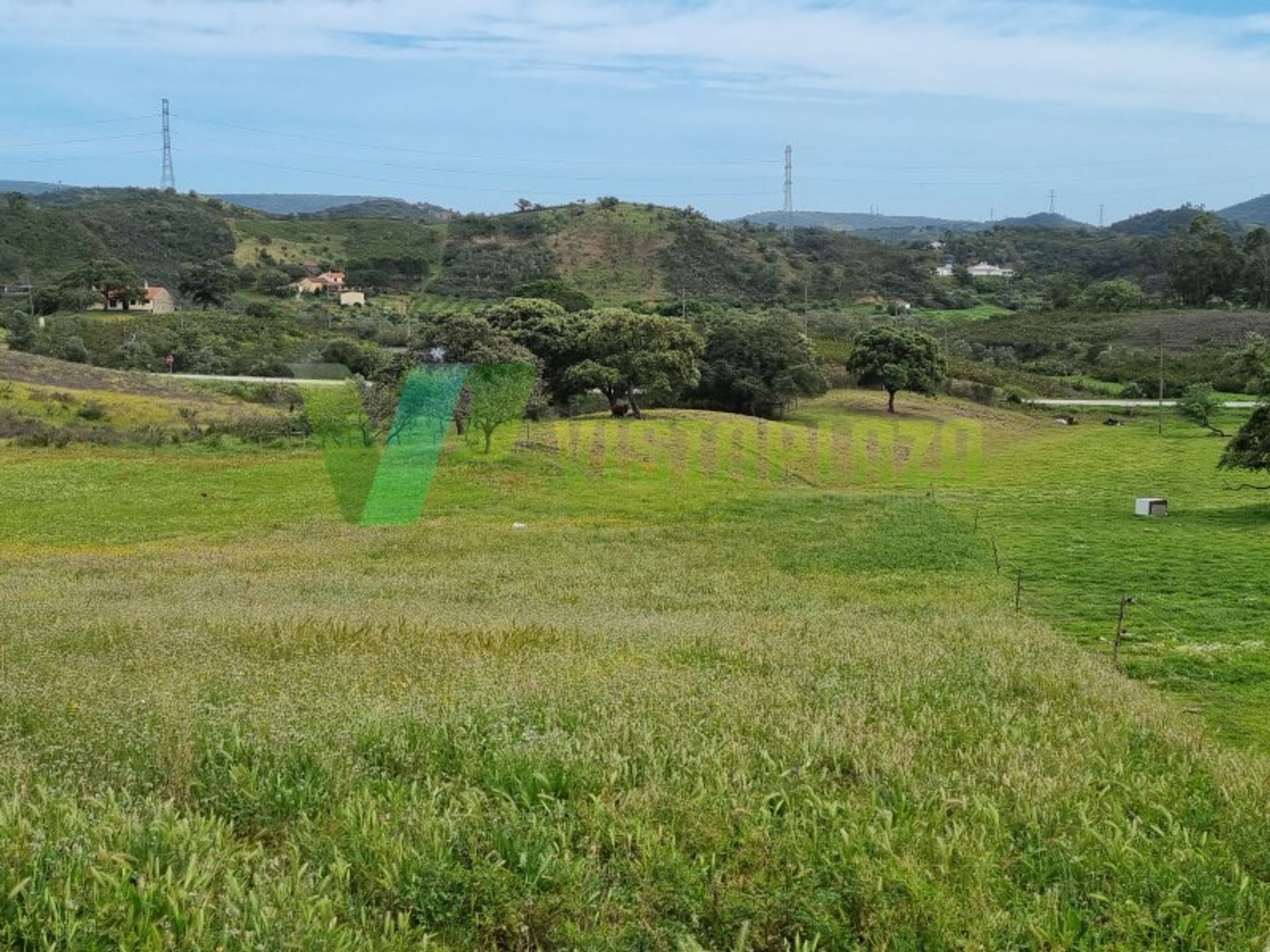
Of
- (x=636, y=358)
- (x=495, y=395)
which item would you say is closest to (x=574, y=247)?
(x=636, y=358)

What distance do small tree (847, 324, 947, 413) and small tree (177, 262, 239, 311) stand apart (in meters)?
74.1

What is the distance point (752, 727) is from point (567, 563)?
598 inches

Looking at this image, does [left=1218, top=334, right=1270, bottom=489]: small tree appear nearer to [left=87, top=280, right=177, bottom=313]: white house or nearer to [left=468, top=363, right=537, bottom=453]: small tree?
[left=468, top=363, right=537, bottom=453]: small tree

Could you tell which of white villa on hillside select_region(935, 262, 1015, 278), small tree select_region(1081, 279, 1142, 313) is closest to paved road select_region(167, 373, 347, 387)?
small tree select_region(1081, 279, 1142, 313)

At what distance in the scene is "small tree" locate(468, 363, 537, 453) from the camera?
40.0 m

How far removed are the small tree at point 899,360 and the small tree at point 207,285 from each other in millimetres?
74068

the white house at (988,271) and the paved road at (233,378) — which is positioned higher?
the white house at (988,271)

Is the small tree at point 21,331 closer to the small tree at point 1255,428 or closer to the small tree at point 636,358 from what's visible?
the small tree at point 636,358

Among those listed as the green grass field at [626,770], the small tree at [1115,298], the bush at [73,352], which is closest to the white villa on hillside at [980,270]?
the small tree at [1115,298]

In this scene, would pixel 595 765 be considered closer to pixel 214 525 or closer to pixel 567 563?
pixel 567 563

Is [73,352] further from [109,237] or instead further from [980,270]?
[980,270]

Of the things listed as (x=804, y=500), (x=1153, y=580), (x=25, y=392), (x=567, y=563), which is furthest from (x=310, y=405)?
(x=1153, y=580)

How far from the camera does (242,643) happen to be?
10.1 m

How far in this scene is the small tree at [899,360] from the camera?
5953 cm
